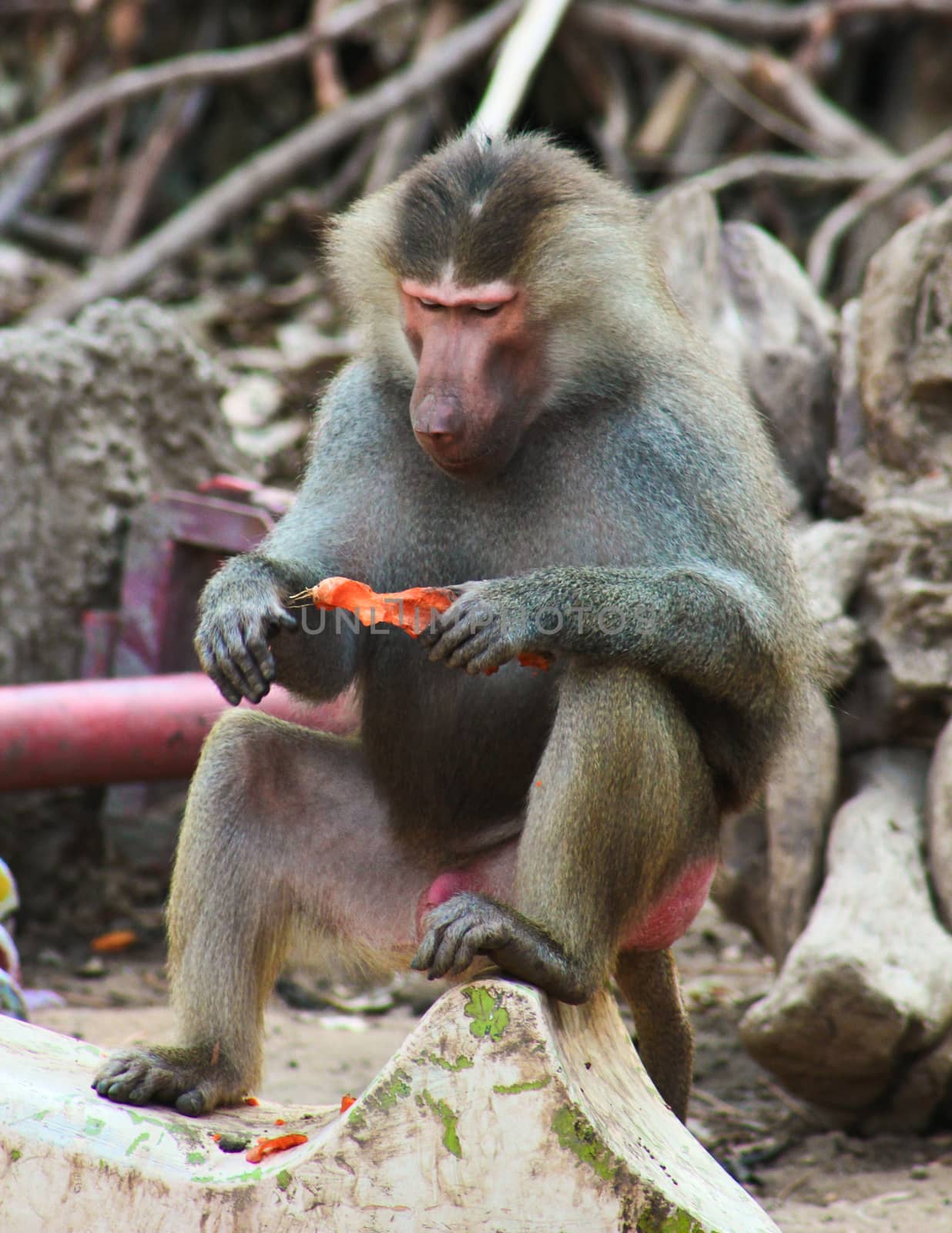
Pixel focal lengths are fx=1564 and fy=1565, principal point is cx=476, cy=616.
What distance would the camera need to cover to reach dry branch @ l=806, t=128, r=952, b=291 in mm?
6684

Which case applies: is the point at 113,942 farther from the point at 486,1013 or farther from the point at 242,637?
the point at 486,1013

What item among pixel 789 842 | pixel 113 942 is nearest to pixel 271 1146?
pixel 789 842

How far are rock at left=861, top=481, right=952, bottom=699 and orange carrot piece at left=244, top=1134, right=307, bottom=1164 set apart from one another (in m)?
2.21

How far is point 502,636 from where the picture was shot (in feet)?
8.85

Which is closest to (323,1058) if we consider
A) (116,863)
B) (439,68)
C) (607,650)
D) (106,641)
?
(116,863)

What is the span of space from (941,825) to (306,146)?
5455 millimetres

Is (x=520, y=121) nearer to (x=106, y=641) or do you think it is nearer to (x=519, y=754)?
(x=106, y=641)

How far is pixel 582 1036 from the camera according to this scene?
104 inches

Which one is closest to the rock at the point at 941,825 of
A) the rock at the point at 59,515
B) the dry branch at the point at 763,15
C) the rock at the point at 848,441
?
the rock at the point at 848,441

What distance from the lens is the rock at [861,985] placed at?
352 cm

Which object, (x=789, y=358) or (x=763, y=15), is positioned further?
(x=763, y=15)

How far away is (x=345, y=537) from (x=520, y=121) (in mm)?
5590

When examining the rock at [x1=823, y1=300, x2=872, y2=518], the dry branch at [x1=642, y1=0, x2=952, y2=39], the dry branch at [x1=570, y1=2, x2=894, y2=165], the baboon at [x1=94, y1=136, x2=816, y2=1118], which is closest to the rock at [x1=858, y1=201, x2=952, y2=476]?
the rock at [x1=823, y1=300, x2=872, y2=518]

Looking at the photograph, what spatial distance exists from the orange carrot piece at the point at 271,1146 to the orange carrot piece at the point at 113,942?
2184 millimetres
